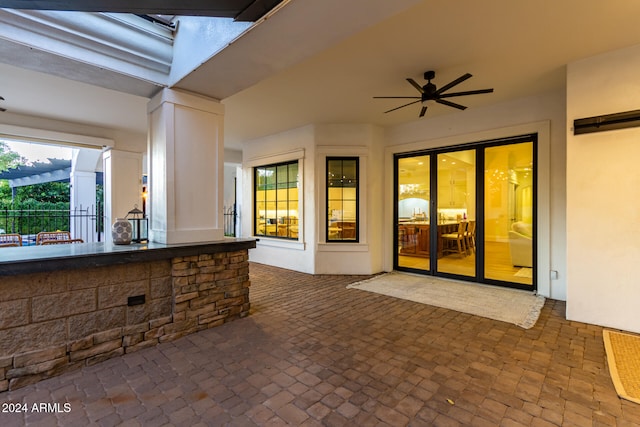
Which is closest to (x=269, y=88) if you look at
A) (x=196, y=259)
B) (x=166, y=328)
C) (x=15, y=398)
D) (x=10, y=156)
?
(x=196, y=259)

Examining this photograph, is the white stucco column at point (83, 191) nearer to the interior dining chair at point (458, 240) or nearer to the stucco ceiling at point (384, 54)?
the stucco ceiling at point (384, 54)

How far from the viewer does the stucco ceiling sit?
7.11 ft

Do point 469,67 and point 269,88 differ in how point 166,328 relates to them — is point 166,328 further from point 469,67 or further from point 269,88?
point 469,67

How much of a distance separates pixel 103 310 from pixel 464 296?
4395 mm

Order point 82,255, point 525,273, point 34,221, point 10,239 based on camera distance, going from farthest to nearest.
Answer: point 34,221 → point 525,273 → point 10,239 → point 82,255

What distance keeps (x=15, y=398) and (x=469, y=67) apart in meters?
5.05

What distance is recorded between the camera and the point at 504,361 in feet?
8.13

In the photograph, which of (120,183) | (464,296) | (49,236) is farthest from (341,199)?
(49,236)

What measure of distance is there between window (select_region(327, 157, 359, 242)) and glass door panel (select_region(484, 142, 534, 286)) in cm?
232

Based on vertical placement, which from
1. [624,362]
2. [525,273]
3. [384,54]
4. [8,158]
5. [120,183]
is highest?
[8,158]

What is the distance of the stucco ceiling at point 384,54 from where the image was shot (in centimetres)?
217

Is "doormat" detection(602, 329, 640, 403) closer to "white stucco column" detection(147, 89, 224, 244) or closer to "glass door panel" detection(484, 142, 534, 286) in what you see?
"glass door panel" detection(484, 142, 534, 286)

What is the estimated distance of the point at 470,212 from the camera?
17.1ft

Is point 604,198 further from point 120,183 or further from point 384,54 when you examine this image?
point 120,183
